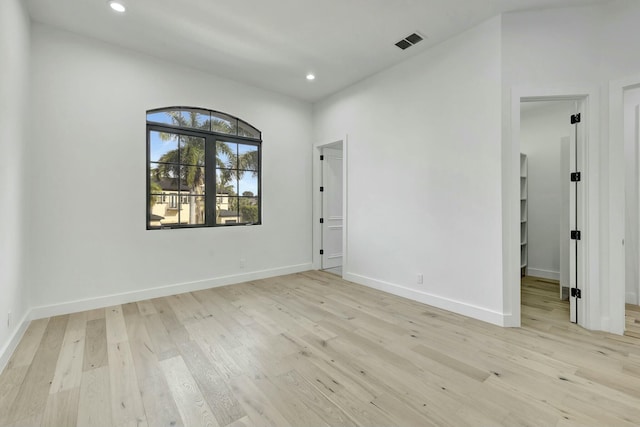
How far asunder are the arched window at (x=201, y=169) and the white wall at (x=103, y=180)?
153 millimetres

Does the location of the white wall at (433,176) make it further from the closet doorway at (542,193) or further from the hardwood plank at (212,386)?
the hardwood plank at (212,386)

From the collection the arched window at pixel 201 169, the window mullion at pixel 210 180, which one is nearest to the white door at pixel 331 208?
the arched window at pixel 201 169

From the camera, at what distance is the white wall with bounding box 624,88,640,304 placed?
11.2ft

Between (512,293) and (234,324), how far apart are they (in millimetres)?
2835

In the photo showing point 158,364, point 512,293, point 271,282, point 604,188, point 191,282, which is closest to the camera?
point 158,364

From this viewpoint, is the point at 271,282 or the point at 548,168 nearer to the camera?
the point at 271,282

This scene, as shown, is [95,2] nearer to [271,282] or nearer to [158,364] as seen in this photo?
[158,364]

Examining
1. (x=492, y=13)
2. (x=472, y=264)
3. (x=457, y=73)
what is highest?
(x=492, y=13)

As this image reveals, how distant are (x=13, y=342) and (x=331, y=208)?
172 inches

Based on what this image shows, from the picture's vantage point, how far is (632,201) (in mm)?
3420

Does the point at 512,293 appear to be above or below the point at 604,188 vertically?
below

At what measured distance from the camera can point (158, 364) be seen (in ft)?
6.99

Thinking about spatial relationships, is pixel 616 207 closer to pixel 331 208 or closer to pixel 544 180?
pixel 544 180

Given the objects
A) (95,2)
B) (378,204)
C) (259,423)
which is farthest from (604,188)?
(95,2)
